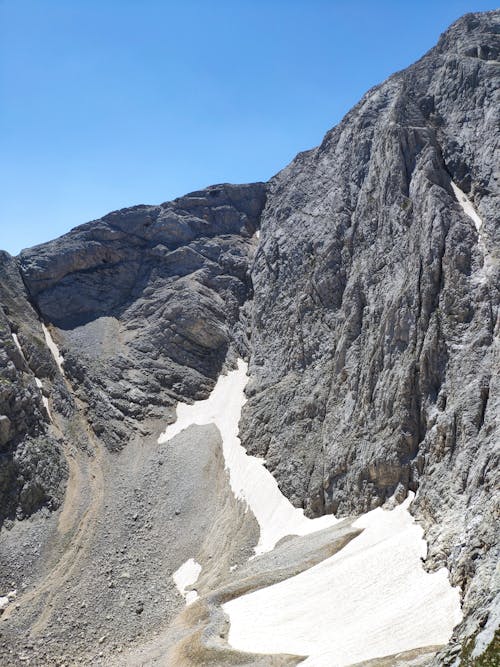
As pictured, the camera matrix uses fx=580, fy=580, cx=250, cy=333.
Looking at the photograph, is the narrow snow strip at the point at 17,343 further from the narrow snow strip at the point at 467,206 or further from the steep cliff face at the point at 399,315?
the narrow snow strip at the point at 467,206

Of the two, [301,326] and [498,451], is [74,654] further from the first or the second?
[301,326]

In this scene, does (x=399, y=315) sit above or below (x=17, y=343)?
below

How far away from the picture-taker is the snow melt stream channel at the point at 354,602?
83.5ft

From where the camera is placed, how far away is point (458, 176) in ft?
163

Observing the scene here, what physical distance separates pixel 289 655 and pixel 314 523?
1864 cm

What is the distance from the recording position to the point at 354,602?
3073 cm

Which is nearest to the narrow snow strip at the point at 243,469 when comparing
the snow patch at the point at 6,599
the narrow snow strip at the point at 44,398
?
the narrow snow strip at the point at 44,398

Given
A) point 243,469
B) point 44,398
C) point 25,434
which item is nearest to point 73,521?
point 25,434

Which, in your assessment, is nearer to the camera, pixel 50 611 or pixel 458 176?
pixel 50 611

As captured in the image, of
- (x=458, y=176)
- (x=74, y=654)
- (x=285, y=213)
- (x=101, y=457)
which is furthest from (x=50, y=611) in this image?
(x=285, y=213)

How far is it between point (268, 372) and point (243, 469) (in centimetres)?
1224

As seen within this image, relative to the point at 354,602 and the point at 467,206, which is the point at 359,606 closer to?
the point at 354,602

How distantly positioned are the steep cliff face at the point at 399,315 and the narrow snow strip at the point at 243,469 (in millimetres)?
1268

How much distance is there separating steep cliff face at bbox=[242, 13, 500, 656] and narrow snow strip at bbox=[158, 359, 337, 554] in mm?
1268
